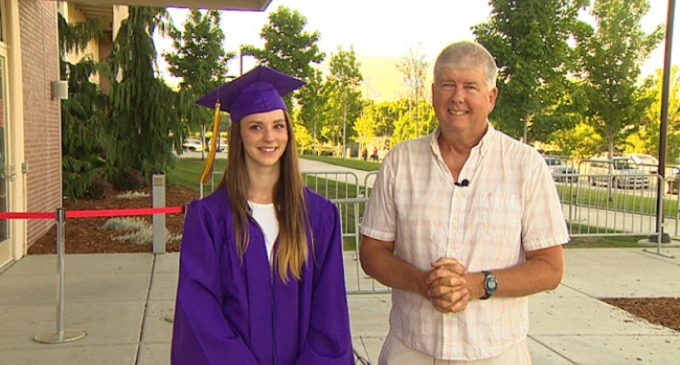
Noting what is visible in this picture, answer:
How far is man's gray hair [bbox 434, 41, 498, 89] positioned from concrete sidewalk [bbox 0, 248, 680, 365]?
115 inches

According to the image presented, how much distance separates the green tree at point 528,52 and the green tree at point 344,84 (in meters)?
23.1

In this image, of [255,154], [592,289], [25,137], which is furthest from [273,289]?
[25,137]

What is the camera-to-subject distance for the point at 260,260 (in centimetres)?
225

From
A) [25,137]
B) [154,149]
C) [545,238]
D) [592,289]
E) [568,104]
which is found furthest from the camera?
[154,149]

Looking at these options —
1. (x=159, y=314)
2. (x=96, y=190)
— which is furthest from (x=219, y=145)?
(x=159, y=314)

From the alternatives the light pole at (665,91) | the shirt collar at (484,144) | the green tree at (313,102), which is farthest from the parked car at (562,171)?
the green tree at (313,102)

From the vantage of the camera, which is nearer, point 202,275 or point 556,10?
point 202,275

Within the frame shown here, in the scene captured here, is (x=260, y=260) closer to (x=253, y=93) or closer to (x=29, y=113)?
(x=253, y=93)

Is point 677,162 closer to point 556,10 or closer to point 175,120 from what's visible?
point 556,10

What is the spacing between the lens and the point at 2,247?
7.21 meters

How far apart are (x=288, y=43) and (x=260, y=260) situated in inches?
1105

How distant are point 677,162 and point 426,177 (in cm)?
3139

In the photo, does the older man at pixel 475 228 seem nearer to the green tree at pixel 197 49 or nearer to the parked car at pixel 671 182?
the parked car at pixel 671 182

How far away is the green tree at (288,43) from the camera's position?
2941 centimetres
